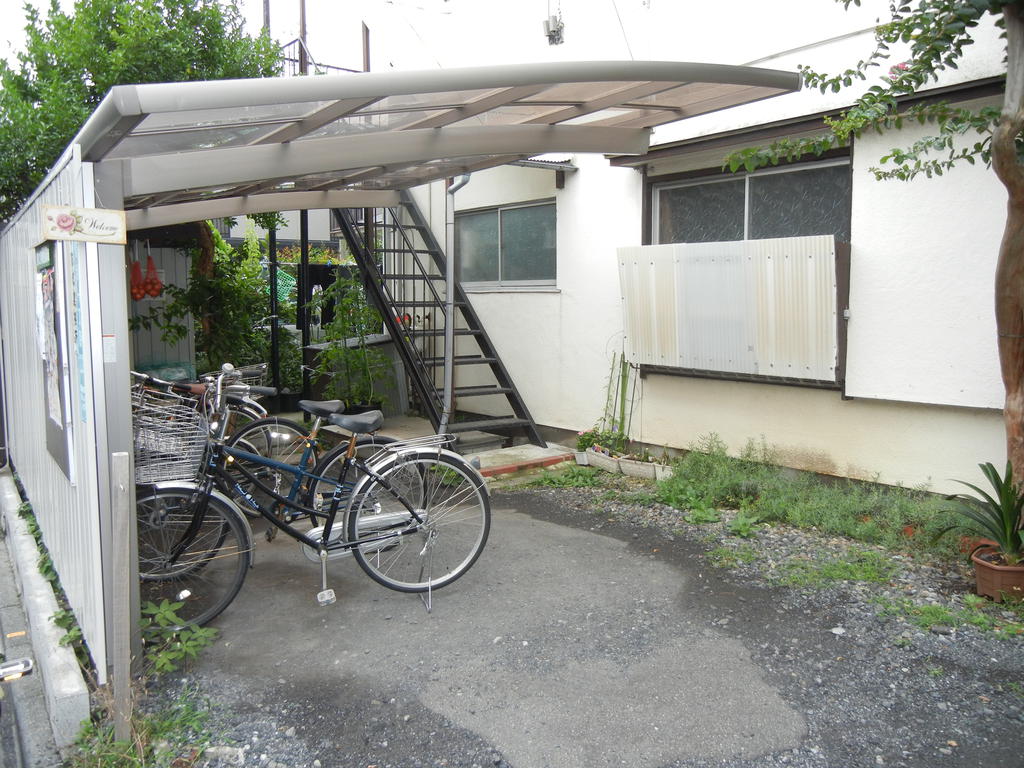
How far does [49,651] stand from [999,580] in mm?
4475

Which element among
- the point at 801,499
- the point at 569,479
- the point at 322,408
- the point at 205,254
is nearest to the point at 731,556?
the point at 801,499

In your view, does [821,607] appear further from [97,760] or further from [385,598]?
[97,760]

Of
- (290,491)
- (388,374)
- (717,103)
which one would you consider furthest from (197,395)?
(717,103)

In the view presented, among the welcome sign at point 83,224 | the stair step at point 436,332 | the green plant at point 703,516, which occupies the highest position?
the welcome sign at point 83,224

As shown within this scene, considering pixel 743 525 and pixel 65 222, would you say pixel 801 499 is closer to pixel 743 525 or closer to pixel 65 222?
pixel 743 525

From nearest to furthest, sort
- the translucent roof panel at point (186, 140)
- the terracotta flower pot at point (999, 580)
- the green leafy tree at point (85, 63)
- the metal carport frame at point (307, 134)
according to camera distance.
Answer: the metal carport frame at point (307, 134) < the translucent roof panel at point (186, 140) < the terracotta flower pot at point (999, 580) < the green leafy tree at point (85, 63)

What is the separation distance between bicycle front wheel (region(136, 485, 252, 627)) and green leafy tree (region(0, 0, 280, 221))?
3958 mm

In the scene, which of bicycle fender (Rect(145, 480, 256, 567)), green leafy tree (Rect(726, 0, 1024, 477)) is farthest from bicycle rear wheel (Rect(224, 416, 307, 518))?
green leafy tree (Rect(726, 0, 1024, 477))

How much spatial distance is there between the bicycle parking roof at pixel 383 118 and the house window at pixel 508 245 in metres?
2.64

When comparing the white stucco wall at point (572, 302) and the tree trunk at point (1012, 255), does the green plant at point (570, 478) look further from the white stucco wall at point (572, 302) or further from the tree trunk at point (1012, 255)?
the tree trunk at point (1012, 255)

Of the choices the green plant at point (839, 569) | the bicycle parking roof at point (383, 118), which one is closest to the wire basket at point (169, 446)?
the bicycle parking roof at point (383, 118)

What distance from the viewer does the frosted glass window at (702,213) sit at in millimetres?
6375

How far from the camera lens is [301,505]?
14.3 feet

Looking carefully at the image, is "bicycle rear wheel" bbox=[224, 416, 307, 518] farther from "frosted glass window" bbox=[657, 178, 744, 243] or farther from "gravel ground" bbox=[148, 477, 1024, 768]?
"frosted glass window" bbox=[657, 178, 744, 243]
